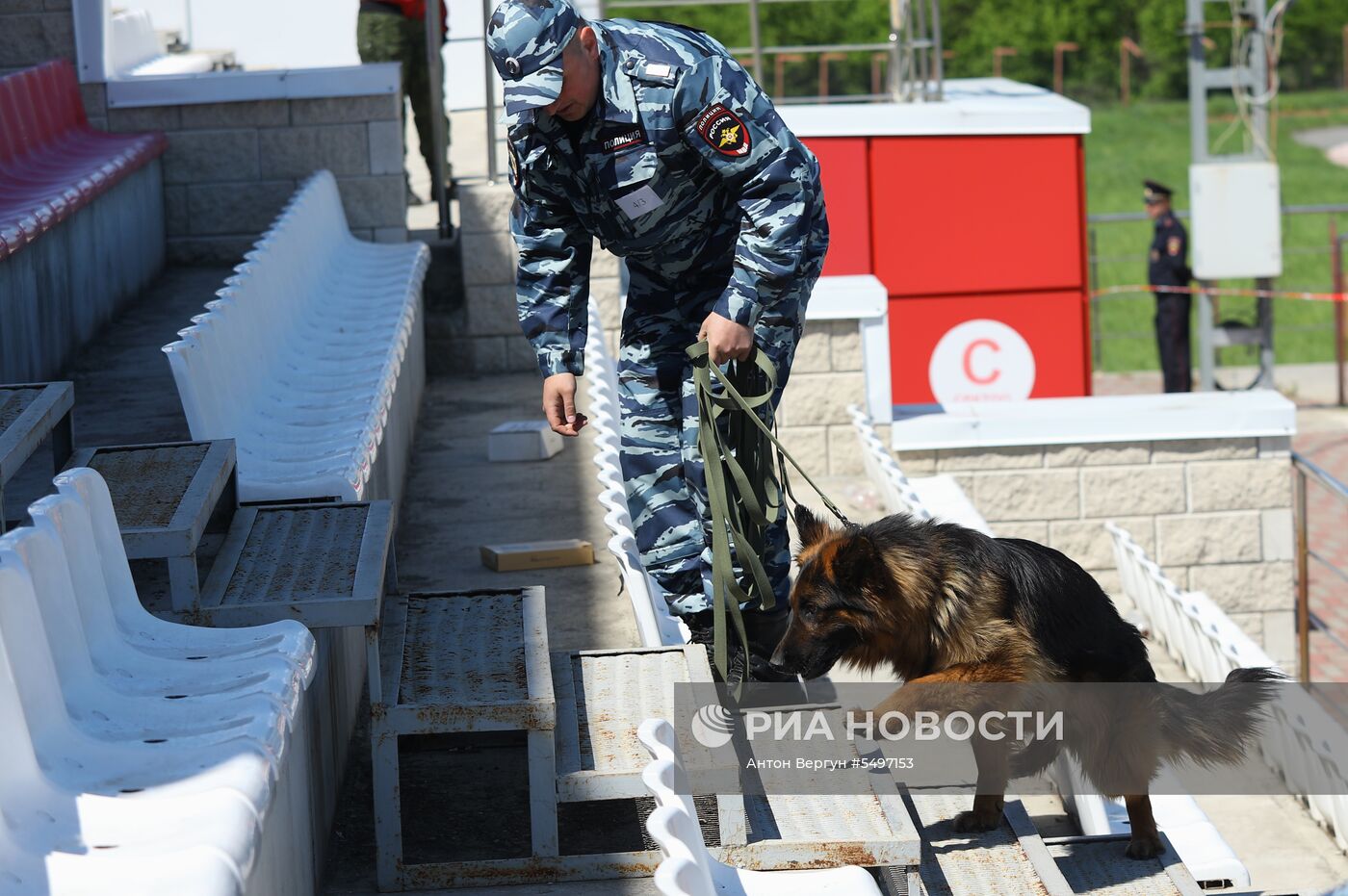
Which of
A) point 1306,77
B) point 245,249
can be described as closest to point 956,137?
point 245,249

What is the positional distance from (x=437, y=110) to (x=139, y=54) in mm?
3137

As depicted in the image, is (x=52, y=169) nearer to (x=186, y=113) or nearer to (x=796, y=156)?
(x=186, y=113)

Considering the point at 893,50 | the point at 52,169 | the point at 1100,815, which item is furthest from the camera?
the point at 893,50

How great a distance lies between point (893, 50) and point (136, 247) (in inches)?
270

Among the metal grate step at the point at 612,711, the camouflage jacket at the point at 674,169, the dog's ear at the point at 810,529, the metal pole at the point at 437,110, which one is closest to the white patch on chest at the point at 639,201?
the camouflage jacket at the point at 674,169

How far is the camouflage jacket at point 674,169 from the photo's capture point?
3656 millimetres

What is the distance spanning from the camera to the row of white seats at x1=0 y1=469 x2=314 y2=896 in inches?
78.5

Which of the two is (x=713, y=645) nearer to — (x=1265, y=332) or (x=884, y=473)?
(x=884, y=473)

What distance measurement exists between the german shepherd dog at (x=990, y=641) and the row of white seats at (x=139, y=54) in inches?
270

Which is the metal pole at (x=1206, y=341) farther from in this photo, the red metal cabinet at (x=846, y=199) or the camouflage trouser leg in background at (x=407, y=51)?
the camouflage trouser leg in background at (x=407, y=51)

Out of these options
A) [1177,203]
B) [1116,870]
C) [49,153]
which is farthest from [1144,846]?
[1177,203]

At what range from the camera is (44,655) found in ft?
7.62

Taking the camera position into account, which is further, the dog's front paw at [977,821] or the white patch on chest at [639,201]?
the dog's front paw at [977,821]

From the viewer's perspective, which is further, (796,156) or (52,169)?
(52,169)
